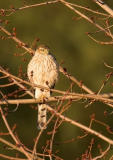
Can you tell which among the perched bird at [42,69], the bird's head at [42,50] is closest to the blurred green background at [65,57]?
the bird's head at [42,50]

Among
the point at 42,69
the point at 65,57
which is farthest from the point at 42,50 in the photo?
the point at 65,57

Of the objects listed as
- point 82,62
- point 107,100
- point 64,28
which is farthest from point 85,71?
point 107,100

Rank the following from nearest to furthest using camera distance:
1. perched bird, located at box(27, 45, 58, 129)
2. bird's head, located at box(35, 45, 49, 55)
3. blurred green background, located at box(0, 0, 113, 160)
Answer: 1. perched bird, located at box(27, 45, 58, 129)
2. bird's head, located at box(35, 45, 49, 55)
3. blurred green background, located at box(0, 0, 113, 160)

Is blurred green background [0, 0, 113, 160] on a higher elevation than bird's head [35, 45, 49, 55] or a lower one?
lower

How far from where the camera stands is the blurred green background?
67.3 feet

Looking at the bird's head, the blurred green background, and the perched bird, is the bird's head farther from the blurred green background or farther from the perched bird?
the blurred green background

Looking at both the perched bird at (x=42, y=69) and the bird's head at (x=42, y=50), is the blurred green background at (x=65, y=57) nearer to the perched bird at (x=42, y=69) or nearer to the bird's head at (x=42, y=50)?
the bird's head at (x=42, y=50)

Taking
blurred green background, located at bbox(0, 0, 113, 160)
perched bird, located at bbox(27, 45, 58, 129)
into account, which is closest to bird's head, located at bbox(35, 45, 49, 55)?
perched bird, located at bbox(27, 45, 58, 129)

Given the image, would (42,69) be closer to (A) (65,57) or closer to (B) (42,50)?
(B) (42,50)

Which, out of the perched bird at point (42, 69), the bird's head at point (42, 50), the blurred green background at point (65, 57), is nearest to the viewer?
the perched bird at point (42, 69)

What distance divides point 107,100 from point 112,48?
15524mm

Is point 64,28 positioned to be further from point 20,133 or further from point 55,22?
point 20,133

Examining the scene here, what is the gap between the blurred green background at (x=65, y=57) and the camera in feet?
67.3

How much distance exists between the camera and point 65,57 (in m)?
22.0
